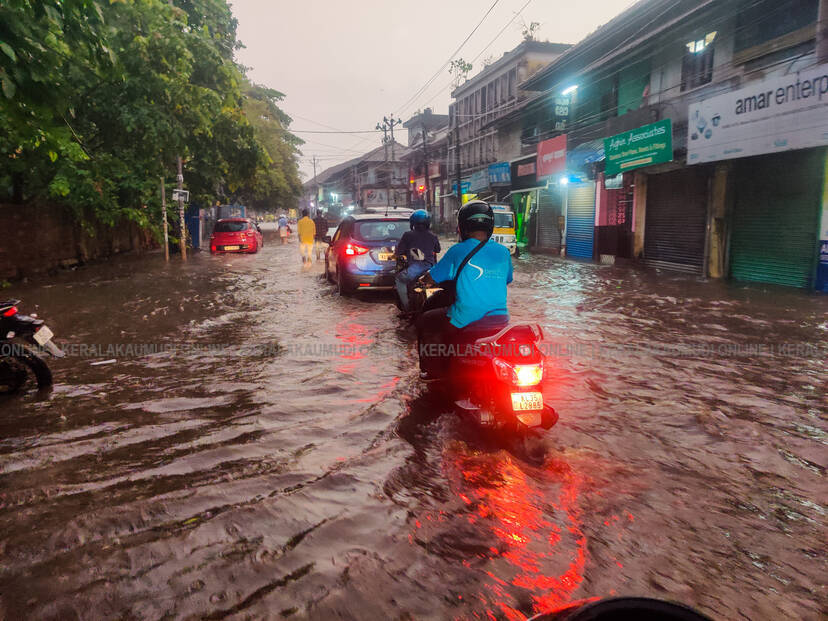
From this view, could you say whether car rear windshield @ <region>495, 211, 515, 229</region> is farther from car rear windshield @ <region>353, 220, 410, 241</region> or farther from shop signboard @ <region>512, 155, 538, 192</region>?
car rear windshield @ <region>353, 220, 410, 241</region>

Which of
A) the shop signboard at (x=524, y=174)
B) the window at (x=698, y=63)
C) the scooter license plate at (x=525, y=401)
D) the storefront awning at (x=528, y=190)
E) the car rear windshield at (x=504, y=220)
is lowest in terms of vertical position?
the scooter license plate at (x=525, y=401)

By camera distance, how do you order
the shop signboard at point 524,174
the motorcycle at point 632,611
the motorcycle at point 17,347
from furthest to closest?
the shop signboard at point 524,174, the motorcycle at point 17,347, the motorcycle at point 632,611

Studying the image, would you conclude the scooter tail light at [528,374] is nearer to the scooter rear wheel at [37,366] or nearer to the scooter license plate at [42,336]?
the scooter license plate at [42,336]

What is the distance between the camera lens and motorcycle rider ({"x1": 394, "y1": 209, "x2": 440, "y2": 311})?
7.62 metres

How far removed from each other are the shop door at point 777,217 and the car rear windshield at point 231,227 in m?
20.5

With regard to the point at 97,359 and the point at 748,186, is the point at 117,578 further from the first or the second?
the point at 748,186

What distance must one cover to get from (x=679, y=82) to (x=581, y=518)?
62.7 feet

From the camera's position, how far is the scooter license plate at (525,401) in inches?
146

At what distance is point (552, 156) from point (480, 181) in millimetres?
10089

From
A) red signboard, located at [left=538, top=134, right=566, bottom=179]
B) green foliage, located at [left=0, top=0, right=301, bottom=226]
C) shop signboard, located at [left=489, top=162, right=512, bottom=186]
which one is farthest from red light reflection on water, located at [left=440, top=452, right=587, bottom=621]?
shop signboard, located at [left=489, top=162, right=512, bottom=186]

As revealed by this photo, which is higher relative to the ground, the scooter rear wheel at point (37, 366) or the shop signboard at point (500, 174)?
the shop signboard at point (500, 174)

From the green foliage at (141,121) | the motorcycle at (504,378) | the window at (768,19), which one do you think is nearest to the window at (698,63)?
the window at (768,19)

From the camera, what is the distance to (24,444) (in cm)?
415

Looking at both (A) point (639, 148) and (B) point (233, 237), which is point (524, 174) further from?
(B) point (233, 237)
